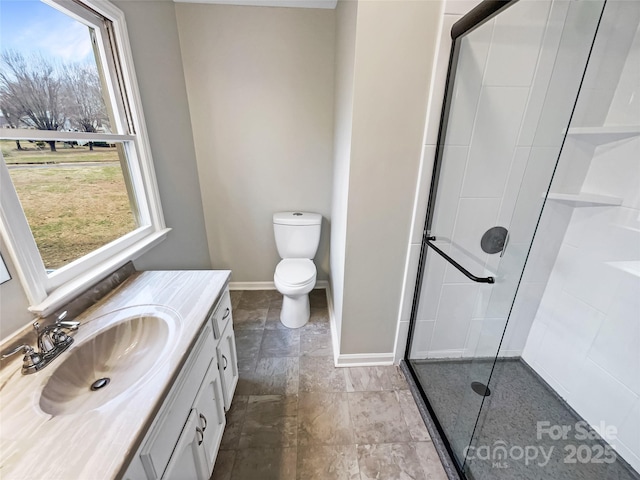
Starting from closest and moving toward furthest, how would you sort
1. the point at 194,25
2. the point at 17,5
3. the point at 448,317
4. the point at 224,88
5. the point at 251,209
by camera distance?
the point at 17,5, the point at 448,317, the point at 194,25, the point at 224,88, the point at 251,209

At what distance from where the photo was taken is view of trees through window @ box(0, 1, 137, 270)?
0.95m

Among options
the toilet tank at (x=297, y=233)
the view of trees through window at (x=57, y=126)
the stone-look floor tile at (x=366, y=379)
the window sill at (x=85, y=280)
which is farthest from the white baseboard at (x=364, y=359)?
the view of trees through window at (x=57, y=126)

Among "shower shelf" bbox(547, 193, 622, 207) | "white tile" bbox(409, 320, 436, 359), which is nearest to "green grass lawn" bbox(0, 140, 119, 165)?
"white tile" bbox(409, 320, 436, 359)

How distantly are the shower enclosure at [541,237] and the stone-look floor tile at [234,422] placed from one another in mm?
1042

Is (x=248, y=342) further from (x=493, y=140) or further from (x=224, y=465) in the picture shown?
(x=493, y=140)

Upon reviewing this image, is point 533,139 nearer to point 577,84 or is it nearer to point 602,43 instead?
point 577,84

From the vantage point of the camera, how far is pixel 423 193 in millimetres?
1406

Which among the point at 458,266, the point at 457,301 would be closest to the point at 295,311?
the point at 457,301

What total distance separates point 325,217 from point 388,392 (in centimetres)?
145

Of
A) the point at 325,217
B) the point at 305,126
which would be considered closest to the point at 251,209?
the point at 325,217

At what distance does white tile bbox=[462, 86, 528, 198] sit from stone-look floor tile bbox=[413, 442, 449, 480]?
1.29m

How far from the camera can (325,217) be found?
2443 millimetres

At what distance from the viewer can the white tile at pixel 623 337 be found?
1214 mm

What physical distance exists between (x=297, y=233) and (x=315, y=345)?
2.95 ft
